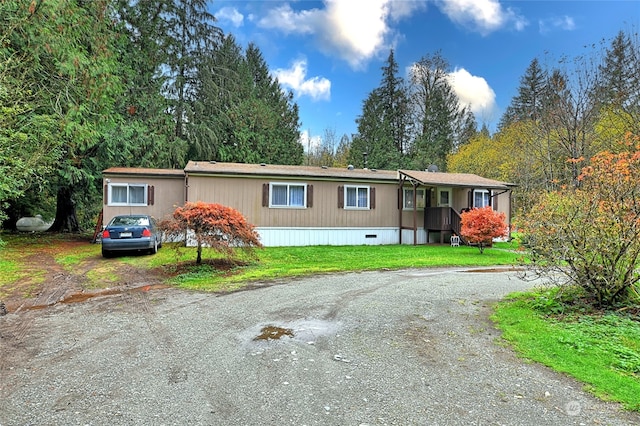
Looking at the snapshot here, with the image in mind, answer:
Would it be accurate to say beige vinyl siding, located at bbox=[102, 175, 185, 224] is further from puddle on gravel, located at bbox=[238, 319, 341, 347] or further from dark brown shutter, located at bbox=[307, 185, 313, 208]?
puddle on gravel, located at bbox=[238, 319, 341, 347]

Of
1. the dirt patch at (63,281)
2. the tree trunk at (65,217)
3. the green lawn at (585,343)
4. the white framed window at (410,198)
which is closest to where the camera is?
the green lawn at (585,343)

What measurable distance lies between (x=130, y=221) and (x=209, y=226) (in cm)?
403

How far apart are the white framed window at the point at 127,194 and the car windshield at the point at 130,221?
333cm

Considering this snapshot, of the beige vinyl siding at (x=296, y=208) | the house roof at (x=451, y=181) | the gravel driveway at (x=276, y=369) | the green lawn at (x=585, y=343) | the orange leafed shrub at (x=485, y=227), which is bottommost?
the gravel driveway at (x=276, y=369)

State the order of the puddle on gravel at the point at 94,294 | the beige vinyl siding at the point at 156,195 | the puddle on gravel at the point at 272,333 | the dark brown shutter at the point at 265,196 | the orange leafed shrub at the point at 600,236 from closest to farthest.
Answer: the puddle on gravel at the point at 272,333 < the orange leafed shrub at the point at 600,236 < the puddle on gravel at the point at 94,294 < the beige vinyl siding at the point at 156,195 < the dark brown shutter at the point at 265,196

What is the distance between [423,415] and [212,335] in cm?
284

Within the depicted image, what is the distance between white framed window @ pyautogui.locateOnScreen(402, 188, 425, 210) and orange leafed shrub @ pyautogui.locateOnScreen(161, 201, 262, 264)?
9.52 meters

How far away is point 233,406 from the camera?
2.89 meters

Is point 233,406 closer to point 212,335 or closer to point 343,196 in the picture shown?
point 212,335

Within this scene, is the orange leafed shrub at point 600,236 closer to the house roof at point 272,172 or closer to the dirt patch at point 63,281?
the dirt patch at point 63,281

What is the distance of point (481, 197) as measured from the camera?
59.6 ft

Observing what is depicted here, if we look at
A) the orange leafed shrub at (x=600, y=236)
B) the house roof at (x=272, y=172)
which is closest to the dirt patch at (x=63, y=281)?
the house roof at (x=272, y=172)

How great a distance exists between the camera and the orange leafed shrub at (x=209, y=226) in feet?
30.4

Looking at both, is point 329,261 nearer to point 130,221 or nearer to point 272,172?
point 272,172
